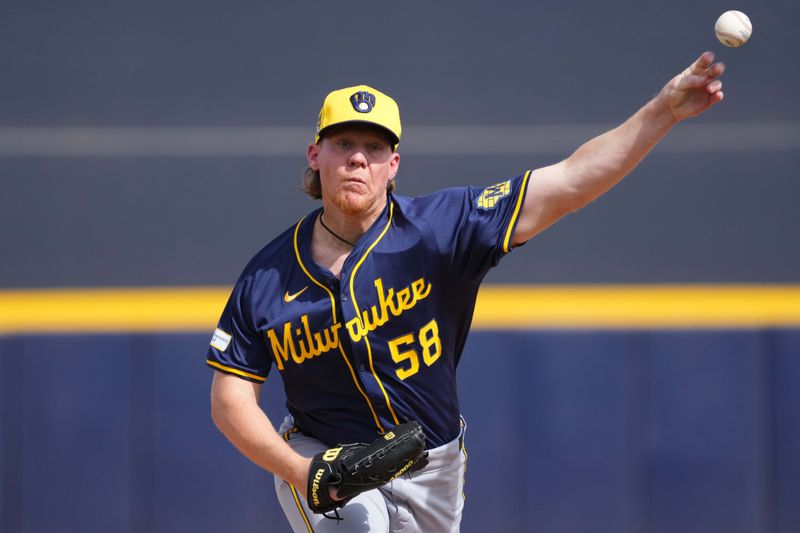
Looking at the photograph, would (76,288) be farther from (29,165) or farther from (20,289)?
(29,165)

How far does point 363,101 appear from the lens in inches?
107

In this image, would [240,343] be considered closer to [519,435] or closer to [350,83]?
[519,435]

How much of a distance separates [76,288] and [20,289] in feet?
0.99

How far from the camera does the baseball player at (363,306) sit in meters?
2.71

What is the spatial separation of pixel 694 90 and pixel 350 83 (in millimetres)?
3641

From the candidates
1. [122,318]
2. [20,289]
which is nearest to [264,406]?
[122,318]

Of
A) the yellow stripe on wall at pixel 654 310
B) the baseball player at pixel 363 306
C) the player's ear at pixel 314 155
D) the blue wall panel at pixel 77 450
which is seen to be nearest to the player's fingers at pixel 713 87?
the baseball player at pixel 363 306

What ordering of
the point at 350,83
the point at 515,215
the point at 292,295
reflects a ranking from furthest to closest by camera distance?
the point at 350,83, the point at 292,295, the point at 515,215

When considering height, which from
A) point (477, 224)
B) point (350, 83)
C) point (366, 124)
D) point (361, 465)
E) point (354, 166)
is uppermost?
point (350, 83)

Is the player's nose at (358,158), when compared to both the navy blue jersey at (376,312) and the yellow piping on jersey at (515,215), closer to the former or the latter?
the navy blue jersey at (376,312)

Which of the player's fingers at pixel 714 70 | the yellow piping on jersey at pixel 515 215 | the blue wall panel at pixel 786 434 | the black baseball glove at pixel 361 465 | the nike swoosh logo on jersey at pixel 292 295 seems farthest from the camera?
the blue wall panel at pixel 786 434

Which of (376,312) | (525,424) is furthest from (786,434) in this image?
(376,312)

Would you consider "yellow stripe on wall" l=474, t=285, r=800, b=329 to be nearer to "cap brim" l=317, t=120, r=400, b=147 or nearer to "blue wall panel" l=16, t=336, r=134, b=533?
"blue wall panel" l=16, t=336, r=134, b=533

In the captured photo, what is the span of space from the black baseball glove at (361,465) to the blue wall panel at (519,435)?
1.78 m
